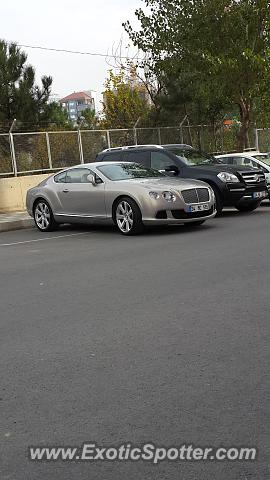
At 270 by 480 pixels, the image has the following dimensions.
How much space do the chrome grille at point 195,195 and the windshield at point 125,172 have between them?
1114mm

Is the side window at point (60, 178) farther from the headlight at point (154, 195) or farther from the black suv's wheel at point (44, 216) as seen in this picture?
the headlight at point (154, 195)

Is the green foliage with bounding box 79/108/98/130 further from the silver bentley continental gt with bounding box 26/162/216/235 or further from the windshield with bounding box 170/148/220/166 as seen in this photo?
the silver bentley continental gt with bounding box 26/162/216/235

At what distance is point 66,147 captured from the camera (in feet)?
69.5

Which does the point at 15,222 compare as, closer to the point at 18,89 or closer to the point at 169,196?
the point at 169,196

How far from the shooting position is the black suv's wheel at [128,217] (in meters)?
11.5

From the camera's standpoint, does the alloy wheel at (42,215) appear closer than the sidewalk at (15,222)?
Yes

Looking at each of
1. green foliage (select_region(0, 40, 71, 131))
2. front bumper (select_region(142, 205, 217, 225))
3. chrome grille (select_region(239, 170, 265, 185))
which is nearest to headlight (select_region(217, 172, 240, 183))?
chrome grille (select_region(239, 170, 265, 185))

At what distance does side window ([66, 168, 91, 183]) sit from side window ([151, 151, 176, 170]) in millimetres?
2325

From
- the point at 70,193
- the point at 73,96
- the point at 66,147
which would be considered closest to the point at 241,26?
the point at 66,147

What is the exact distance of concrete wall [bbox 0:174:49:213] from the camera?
18727mm

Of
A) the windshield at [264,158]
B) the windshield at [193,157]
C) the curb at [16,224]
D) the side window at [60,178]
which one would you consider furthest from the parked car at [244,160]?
the curb at [16,224]

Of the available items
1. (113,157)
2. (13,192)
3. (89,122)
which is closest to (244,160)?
(113,157)

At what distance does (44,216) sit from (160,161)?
3.08 meters

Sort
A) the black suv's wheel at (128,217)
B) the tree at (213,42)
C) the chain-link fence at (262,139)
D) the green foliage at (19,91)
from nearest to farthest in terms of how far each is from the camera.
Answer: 1. the black suv's wheel at (128,217)
2. the tree at (213,42)
3. the green foliage at (19,91)
4. the chain-link fence at (262,139)
